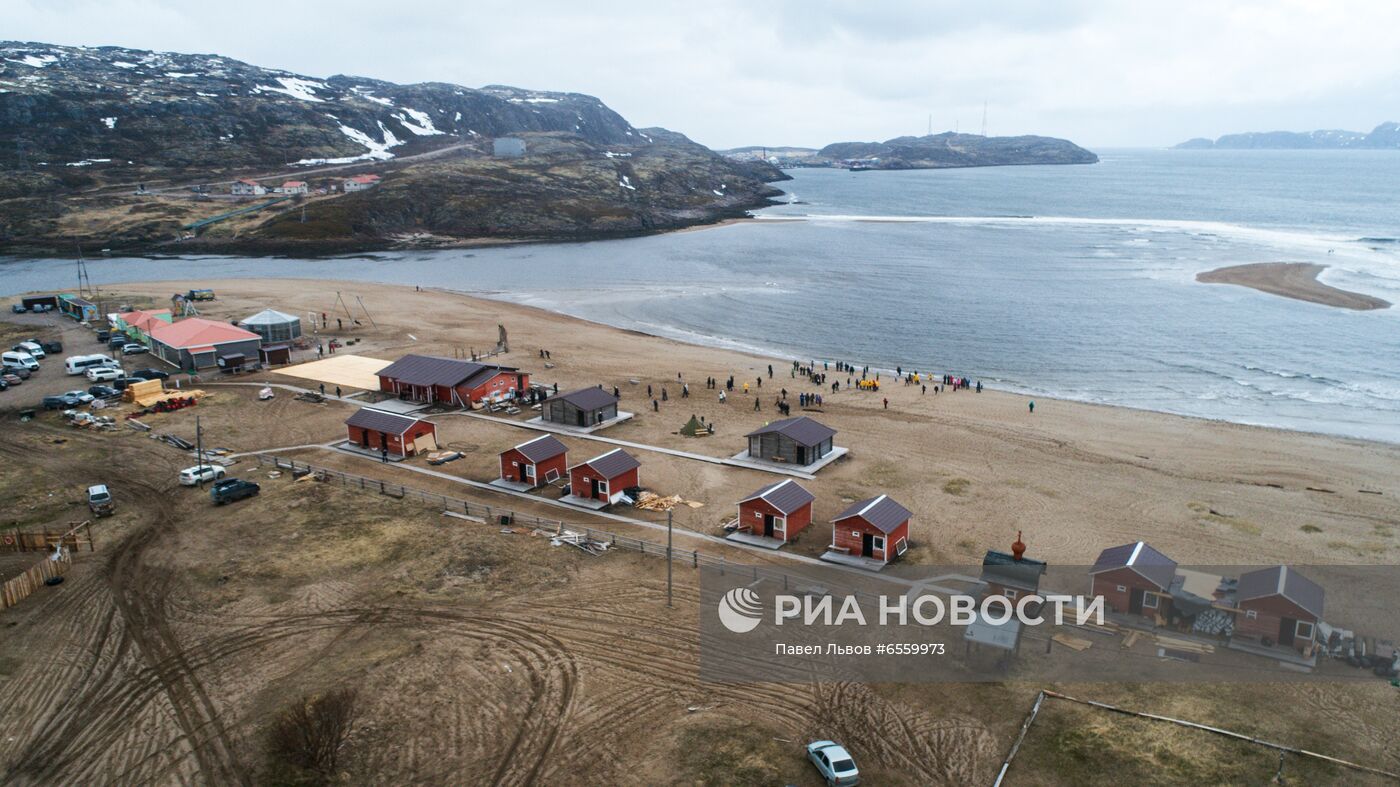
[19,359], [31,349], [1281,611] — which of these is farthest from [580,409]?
[31,349]

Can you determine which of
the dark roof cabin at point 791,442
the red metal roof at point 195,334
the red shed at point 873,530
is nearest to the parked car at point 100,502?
the red metal roof at point 195,334

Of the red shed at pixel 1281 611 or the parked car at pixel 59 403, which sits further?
the parked car at pixel 59 403

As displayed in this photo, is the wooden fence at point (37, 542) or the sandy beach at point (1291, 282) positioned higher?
the sandy beach at point (1291, 282)

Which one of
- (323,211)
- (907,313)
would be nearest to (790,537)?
(907,313)

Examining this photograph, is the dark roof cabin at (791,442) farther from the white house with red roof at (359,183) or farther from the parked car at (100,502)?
the white house with red roof at (359,183)

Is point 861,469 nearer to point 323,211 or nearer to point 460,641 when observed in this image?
point 460,641

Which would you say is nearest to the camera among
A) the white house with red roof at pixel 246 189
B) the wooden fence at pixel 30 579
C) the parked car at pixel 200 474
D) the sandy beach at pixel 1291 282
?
the wooden fence at pixel 30 579
